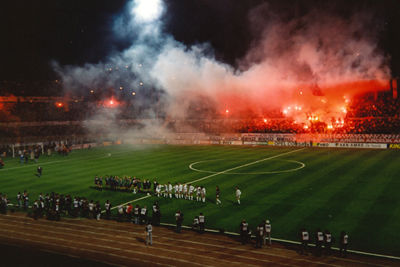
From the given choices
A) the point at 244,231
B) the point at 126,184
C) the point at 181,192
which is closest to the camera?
the point at 244,231

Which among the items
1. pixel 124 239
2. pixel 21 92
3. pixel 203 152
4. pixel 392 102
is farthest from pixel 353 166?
pixel 21 92

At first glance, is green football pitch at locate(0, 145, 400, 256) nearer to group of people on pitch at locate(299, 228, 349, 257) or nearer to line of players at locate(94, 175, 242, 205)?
line of players at locate(94, 175, 242, 205)

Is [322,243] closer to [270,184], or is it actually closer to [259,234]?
[259,234]

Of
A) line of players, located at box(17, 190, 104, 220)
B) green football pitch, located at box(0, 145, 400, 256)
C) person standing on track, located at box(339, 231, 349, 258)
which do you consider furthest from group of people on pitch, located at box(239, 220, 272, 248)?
line of players, located at box(17, 190, 104, 220)

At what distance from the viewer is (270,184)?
2730 cm

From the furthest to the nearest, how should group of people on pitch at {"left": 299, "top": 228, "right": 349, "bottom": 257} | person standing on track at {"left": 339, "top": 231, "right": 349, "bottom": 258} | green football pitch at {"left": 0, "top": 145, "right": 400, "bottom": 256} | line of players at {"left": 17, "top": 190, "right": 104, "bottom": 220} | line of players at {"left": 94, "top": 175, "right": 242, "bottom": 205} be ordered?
line of players at {"left": 94, "top": 175, "right": 242, "bottom": 205}
line of players at {"left": 17, "top": 190, "right": 104, "bottom": 220}
green football pitch at {"left": 0, "top": 145, "right": 400, "bottom": 256}
group of people on pitch at {"left": 299, "top": 228, "right": 349, "bottom": 257}
person standing on track at {"left": 339, "top": 231, "right": 349, "bottom": 258}

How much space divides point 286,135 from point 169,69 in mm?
29639

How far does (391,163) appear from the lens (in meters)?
34.2

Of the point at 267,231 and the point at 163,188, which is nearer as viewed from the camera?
the point at 267,231

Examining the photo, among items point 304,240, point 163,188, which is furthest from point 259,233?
point 163,188

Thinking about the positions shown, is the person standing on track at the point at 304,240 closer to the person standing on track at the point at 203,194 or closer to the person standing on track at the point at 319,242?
the person standing on track at the point at 319,242

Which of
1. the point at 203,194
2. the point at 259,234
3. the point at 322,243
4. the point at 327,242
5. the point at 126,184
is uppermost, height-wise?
the point at 126,184

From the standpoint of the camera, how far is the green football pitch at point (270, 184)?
1856cm

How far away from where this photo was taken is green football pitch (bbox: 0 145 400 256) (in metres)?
18.6
